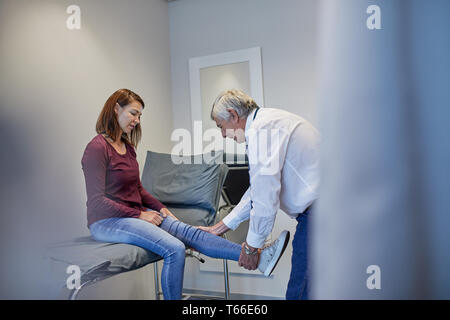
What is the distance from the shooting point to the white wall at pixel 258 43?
1.54 m

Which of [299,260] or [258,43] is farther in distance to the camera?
[258,43]

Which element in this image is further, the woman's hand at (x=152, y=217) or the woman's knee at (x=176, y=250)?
the woman's hand at (x=152, y=217)

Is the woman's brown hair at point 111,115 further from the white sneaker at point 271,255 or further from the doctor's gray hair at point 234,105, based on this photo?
the white sneaker at point 271,255

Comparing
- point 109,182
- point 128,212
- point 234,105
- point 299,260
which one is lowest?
point 299,260

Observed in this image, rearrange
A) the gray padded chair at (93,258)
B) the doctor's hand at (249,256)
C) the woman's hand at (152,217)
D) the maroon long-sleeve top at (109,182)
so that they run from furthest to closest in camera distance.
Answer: the woman's hand at (152,217), the maroon long-sleeve top at (109,182), the doctor's hand at (249,256), the gray padded chair at (93,258)

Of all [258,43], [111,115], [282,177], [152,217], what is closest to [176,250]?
[152,217]

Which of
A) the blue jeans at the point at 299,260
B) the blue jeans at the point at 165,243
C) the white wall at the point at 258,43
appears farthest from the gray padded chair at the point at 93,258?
the white wall at the point at 258,43

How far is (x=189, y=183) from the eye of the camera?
1.49 metres

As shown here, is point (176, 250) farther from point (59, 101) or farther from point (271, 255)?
point (59, 101)

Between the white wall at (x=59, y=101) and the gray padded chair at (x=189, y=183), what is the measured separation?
0.49ft

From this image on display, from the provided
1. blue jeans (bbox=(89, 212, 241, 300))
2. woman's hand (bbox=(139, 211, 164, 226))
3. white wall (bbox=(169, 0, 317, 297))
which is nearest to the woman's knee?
blue jeans (bbox=(89, 212, 241, 300))

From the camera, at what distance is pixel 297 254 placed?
0.97 m

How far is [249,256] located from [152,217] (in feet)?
1.39

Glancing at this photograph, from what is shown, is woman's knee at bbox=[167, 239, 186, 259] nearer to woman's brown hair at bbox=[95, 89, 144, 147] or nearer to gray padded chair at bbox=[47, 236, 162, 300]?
gray padded chair at bbox=[47, 236, 162, 300]
